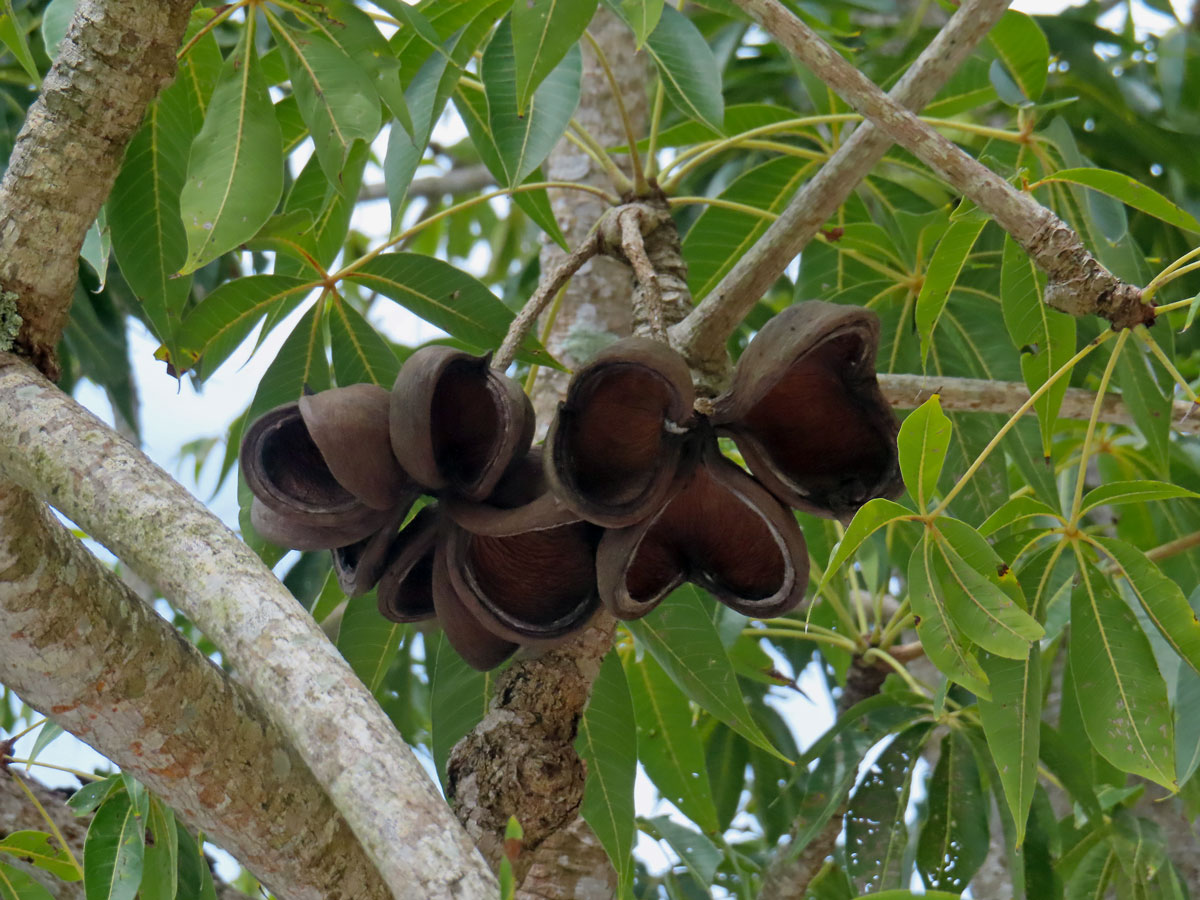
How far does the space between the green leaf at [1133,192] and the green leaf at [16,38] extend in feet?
3.42

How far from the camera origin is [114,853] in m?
1.37

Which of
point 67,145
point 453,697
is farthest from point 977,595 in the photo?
point 67,145

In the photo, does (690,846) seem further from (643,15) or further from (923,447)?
(643,15)

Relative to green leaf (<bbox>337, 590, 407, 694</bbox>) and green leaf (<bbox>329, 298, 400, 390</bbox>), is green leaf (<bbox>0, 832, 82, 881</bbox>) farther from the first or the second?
green leaf (<bbox>329, 298, 400, 390</bbox>)

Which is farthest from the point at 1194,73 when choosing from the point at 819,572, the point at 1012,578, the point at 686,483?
the point at 686,483

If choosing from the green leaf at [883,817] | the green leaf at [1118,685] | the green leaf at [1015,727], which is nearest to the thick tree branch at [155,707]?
the green leaf at [1015,727]

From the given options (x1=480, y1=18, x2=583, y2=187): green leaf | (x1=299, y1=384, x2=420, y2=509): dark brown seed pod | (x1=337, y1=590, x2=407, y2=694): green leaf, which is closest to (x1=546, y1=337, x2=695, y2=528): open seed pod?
(x1=299, y1=384, x2=420, y2=509): dark brown seed pod

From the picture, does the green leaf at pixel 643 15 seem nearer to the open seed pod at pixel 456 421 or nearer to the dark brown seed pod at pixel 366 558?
the open seed pod at pixel 456 421

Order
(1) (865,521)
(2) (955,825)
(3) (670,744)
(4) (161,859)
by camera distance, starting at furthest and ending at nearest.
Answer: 1. (3) (670,744)
2. (2) (955,825)
3. (4) (161,859)
4. (1) (865,521)

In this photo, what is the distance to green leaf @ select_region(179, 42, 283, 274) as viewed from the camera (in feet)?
3.94

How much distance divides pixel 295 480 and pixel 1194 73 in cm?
196

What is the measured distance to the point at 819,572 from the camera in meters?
2.19

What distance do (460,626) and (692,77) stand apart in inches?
30.2

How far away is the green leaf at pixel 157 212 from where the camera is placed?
4.72 feet
